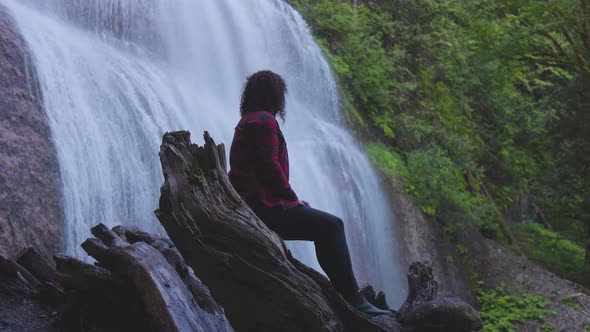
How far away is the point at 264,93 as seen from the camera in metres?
3.73

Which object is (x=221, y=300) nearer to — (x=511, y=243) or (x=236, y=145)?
(x=236, y=145)

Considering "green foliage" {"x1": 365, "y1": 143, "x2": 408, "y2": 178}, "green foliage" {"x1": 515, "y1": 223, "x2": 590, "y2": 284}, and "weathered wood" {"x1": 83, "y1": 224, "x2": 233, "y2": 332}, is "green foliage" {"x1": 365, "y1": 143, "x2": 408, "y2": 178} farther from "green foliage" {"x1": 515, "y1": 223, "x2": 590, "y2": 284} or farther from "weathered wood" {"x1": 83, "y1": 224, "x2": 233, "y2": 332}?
"weathered wood" {"x1": 83, "y1": 224, "x2": 233, "y2": 332}

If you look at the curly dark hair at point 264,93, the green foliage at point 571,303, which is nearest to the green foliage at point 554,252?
the green foliage at point 571,303

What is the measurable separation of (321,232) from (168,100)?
4501 mm

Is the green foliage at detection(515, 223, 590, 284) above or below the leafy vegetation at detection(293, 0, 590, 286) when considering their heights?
below

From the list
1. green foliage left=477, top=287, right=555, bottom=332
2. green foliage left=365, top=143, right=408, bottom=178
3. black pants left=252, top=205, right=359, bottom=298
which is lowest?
green foliage left=477, top=287, right=555, bottom=332

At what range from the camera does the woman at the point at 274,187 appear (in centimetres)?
358

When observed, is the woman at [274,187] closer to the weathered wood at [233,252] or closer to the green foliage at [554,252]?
the weathered wood at [233,252]

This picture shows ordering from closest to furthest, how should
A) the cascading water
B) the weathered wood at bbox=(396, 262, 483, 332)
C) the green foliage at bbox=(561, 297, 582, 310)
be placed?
the weathered wood at bbox=(396, 262, 483, 332), the cascading water, the green foliage at bbox=(561, 297, 582, 310)

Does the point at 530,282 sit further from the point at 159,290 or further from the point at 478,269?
the point at 159,290

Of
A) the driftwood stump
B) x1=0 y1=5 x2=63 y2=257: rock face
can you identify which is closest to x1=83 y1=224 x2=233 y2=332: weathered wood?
the driftwood stump

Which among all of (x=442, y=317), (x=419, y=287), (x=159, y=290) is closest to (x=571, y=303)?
(x=419, y=287)

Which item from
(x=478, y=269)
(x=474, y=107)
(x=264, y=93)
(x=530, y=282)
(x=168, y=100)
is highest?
(x=474, y=107)

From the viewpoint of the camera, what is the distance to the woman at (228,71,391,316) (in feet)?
11.7
